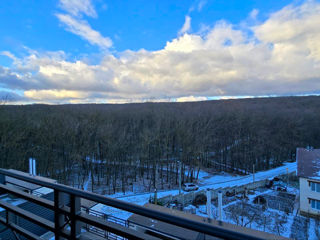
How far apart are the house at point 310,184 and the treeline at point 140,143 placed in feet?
33.6

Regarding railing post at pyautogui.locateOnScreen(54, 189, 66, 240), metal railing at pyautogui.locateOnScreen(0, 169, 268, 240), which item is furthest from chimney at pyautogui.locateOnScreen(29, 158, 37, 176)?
railing post at pyautogui.locateOnScreen(54, 189, 66, 240)

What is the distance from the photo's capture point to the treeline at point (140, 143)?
15727 millimetres

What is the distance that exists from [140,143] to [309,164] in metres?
15.1

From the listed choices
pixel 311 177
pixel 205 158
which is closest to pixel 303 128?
pixel 205 158

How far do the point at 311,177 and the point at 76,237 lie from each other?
592 inches

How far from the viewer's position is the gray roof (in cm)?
1202

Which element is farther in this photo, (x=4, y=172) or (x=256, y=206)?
(x=256, y=206)

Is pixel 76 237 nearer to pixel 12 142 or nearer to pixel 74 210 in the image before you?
pixel 74 210

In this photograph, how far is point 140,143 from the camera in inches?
833

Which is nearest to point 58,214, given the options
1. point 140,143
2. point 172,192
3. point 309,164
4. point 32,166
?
point 32,166

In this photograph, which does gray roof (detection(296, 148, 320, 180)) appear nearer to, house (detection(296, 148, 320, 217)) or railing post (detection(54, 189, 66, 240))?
house (detection(296, 148, 320, 217))

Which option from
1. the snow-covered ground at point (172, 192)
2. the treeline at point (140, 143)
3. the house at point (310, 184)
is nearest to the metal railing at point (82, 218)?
the snow-covered ground at point (172, 192)

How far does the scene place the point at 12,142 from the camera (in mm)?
13133

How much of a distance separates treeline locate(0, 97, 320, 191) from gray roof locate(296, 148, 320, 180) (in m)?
10.2
